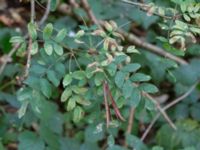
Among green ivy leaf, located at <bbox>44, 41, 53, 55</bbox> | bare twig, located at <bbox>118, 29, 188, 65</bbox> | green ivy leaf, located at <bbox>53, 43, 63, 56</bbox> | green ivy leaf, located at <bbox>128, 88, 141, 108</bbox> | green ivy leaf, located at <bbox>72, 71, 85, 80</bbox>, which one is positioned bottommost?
bare twig, located at <bbox>118, 29, 188, 65</bbox>

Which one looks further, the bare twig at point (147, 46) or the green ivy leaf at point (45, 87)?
the bare twig at point (147, 46)

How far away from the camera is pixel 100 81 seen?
1.34 m

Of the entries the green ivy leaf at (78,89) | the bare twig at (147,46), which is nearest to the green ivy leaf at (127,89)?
the green ivy leaf at (78,89)

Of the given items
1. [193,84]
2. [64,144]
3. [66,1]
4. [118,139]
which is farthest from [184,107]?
[66,1]

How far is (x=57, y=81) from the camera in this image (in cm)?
144

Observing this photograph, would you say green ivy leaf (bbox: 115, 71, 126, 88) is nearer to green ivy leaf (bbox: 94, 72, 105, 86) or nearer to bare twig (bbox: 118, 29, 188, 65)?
green ivy leaf (bbox: 94, 72, 105, 86)

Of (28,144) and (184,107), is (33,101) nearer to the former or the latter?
(28,144)

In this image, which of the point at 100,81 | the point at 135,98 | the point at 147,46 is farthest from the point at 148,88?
the point at 147,46

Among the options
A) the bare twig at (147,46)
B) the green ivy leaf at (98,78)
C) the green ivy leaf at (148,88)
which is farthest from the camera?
the bare twig at (147,46)

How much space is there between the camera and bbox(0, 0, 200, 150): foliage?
139 centimetres

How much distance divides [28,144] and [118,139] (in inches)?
35.7

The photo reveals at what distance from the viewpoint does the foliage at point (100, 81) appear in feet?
4.56

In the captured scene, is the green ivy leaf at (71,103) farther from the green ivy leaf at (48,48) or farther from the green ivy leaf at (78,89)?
the green ivy leaf at (48,48)

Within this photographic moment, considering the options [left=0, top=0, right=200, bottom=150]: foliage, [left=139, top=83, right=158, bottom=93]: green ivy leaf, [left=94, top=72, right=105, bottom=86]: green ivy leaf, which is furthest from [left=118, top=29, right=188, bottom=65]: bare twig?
[left=94, top=72, right=105, bottom=86]: green ivy leaf
